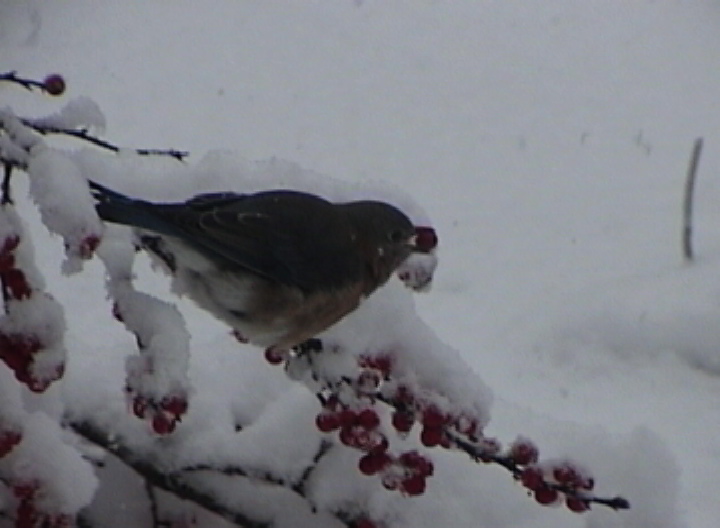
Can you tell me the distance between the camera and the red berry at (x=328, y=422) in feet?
3.79

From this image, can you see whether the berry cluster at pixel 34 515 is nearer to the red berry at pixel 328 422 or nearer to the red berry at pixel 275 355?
the red berry at pixel 328 422

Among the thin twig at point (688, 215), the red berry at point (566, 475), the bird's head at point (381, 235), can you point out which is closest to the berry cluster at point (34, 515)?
the red berry at point (566, 475)

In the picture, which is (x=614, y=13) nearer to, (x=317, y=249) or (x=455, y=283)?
(x=455, y=283)

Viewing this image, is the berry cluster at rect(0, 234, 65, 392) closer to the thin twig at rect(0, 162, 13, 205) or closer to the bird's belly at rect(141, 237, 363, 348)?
the thin twig at rect(0, 162, 13, 205)

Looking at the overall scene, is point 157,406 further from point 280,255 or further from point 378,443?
point 280,255

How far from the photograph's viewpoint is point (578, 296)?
9.27 ft

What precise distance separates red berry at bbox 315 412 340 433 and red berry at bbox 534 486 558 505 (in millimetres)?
209

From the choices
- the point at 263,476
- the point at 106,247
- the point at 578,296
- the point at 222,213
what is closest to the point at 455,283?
the point at 578,296

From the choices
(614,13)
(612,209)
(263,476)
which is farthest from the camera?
(614,13)

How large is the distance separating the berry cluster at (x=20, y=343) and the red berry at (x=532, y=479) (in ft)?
1.55

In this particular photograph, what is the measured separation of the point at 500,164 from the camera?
12.4 feet

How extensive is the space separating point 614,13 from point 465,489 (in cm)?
403

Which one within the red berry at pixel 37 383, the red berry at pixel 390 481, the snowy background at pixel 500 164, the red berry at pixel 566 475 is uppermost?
the snowy background at pixel 500 164

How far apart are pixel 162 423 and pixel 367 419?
0.23 metres
